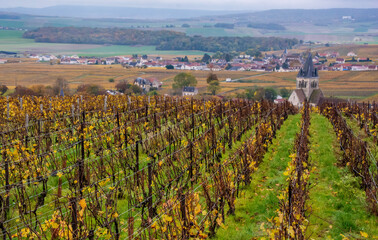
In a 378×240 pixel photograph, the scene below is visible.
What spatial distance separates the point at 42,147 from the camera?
871cm

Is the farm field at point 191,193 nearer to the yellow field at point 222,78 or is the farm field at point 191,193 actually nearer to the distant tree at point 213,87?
the distant tree at point 213,87

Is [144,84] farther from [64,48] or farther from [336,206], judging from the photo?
[64,48]

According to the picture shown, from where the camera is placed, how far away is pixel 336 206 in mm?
6633

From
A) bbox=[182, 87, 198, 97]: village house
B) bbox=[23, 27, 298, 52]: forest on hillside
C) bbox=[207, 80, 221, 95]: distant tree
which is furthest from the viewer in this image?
bbox=[23, 27, 298, 52]: forest on hillside

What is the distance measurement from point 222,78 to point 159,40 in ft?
253

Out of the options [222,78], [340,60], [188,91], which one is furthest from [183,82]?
[340,60]

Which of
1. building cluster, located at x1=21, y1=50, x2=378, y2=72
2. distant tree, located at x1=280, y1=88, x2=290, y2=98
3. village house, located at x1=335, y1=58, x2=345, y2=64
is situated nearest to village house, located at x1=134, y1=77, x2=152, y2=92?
distant tree, located at x1=280, y1=88, x2=290, y2=98

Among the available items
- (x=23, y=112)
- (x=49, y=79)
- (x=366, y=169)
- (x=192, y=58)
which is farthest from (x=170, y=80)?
(x=366, y=169)

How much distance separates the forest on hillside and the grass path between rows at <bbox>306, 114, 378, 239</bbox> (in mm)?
148771

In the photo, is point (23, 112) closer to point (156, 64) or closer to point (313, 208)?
point (313, 208)

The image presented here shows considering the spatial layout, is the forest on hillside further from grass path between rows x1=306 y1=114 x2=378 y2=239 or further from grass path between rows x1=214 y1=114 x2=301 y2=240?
grass path between rows x1=306 y1=114 x2=378 y2=239

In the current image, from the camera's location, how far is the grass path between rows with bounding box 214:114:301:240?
5798mm

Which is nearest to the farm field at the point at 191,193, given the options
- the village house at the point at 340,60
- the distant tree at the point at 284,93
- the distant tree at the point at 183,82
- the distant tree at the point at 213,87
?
the distant tree at the point at 213,87

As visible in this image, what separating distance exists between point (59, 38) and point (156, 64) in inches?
1913
